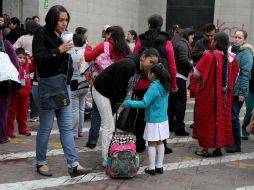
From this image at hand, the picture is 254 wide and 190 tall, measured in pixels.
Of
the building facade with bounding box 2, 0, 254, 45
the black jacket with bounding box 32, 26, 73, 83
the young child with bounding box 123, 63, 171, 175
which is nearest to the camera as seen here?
the black jacket with bounding box 32, 26, 73, 83

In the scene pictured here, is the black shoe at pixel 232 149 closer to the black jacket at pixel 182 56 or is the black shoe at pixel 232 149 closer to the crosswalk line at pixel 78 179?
the crosswalk line at pixel 78 179

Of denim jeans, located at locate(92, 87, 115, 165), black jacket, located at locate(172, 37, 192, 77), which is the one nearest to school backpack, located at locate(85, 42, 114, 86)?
denim jeans, located at locate(92, 87, 115, 165)

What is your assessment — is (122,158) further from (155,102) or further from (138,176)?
(155,102)

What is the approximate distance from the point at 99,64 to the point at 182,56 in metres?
1.80

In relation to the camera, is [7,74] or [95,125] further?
[95,125]

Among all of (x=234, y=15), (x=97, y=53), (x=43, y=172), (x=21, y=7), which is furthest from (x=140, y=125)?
(x=234, y=15)

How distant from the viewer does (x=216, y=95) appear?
6.52 meters

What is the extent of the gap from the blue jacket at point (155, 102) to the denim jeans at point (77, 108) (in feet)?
6.10

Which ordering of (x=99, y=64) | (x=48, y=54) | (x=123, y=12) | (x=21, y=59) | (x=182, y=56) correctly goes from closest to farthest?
(x=48, y=54) → (x=99, y=64) → (x=21, y=59) → (x=182, y=56) → (x=123, y=12)

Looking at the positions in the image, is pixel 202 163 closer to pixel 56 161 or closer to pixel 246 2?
pixel 56 161

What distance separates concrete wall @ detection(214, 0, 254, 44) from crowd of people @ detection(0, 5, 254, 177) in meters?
12.9

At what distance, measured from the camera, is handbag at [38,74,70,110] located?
5246 mm

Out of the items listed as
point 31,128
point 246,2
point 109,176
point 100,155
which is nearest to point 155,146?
point 109,176

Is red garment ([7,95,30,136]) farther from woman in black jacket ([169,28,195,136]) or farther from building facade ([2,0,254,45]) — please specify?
building facade ([2,0,254,45])
